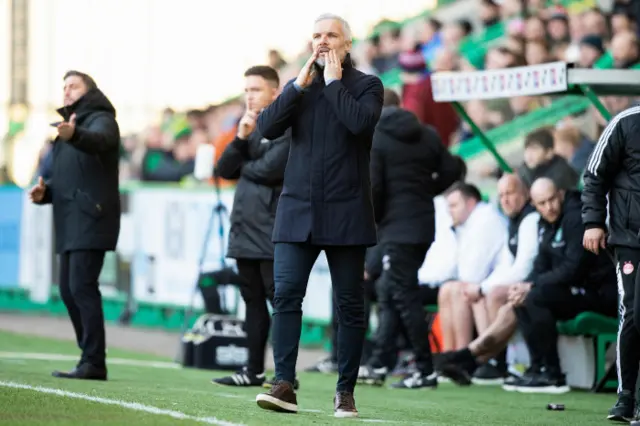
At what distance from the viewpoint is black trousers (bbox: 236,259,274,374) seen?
446 inches

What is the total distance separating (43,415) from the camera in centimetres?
797

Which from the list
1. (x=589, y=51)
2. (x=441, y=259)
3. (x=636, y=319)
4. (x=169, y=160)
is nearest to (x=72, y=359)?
(x=441, y=259)

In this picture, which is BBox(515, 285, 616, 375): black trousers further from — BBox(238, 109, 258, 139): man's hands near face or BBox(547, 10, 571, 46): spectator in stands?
BBox(547, 10, 571, 46): spectator in stands

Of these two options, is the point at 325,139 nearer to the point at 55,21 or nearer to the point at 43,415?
the point at 43,415

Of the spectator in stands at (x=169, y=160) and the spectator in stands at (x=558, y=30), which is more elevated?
the spectator in stands at (x=558, y=30)

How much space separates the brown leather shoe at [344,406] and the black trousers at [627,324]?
1.62 m

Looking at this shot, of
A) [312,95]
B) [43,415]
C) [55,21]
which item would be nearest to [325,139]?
[312,95]

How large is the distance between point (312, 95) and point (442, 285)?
491 cm

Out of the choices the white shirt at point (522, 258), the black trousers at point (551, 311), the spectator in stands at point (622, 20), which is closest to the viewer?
the black trousers at point (551, 311)

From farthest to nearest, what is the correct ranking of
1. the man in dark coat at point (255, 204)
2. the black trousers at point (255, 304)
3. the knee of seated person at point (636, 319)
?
the black trousers at point (255, 304) < the man in dark coat at point (255, 204) < the knee of seated person at point (636, 319)

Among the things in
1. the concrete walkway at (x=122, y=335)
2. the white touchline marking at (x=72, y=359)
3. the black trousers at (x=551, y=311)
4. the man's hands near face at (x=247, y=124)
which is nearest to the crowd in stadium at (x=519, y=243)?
the black trousers at (x=551, y=311)

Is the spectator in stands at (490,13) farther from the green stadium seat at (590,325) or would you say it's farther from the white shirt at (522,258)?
the green stadium seat at (590,325)

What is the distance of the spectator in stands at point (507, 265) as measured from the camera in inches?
504

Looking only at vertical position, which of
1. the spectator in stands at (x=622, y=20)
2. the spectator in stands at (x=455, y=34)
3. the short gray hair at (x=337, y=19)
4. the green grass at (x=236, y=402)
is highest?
the spectator in stands at (x=455, y=34)
